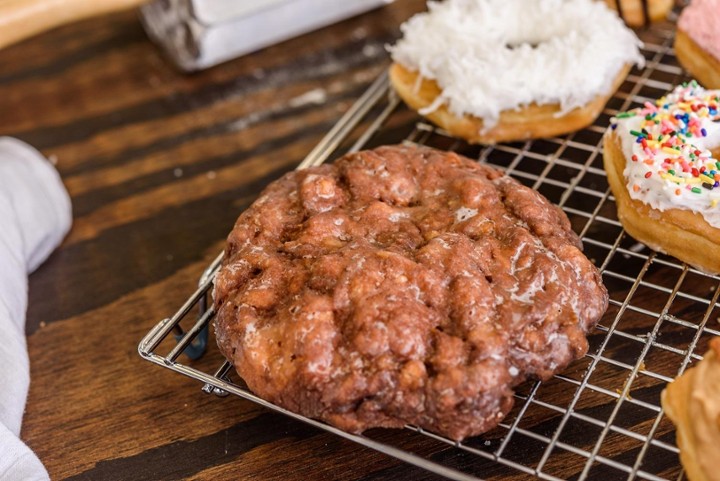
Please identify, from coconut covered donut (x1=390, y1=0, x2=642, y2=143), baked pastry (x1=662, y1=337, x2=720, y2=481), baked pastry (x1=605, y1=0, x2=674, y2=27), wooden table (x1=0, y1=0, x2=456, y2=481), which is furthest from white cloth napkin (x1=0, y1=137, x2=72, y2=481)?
baked pastry (x1=605, y1=0, x2=674, y2=27)

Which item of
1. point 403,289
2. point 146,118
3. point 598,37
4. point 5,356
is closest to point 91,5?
point 146,118

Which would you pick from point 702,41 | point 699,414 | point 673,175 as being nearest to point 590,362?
point 699,414

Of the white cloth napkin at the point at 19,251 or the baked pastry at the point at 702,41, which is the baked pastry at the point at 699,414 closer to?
the baked pastry at the point at 702,41

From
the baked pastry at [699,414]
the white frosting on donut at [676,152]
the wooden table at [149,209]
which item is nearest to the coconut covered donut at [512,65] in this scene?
the white frosting on donut at [676,152]

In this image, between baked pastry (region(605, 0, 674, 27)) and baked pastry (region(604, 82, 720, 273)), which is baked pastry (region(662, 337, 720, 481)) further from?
baked pastry (region(605, 0, 674, 27))

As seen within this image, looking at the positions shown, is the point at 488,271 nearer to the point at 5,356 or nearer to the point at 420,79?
the point at 420,79

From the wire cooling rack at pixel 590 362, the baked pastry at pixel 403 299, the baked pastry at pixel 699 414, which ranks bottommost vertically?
the wire cooling rack at pixel 590 362
